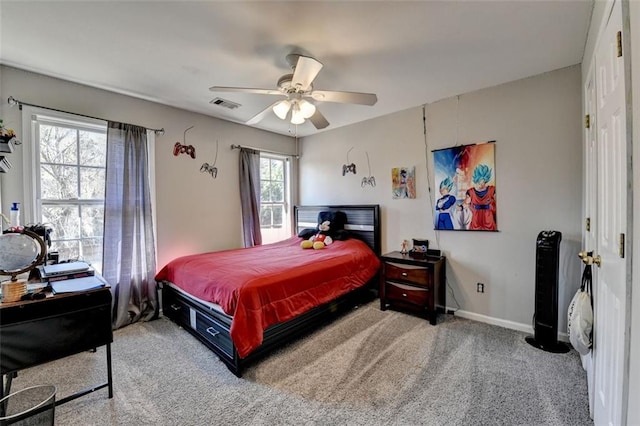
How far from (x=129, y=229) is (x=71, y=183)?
2.33ft

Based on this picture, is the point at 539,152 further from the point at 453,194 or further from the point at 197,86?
the point at 197,86

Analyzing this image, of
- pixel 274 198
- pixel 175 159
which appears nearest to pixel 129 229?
pixel 175 159

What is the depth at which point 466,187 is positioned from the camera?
10.3ft

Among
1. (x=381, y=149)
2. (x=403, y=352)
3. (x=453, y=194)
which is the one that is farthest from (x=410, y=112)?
(x=403, y=352)

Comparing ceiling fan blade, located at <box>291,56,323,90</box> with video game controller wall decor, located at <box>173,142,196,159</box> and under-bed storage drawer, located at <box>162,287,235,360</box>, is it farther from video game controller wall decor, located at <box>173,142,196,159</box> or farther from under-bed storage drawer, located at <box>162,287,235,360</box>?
video game controller wall decor, located at <box>173,142,196,159</box>

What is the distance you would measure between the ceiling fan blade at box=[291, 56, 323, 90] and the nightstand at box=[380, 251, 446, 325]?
2182mm

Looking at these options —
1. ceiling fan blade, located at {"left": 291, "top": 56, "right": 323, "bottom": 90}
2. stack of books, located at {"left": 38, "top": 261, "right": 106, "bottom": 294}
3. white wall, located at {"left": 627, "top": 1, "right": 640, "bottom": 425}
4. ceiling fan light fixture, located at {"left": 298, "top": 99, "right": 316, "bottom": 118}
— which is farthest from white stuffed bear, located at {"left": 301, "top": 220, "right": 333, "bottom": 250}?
white wall, located at {"left": 627, "top": 1, "right": 640, "bottom": 425}

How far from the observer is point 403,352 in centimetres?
243

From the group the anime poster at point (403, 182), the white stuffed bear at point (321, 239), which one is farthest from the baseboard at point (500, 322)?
the white stuffed bear at point (321, 239)

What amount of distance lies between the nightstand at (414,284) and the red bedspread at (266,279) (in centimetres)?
34

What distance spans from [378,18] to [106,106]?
2.97 metres

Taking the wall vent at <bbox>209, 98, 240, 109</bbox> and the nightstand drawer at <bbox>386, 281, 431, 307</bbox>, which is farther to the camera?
the wall vent at <bbox>209, 98, 240, 109</bbox>

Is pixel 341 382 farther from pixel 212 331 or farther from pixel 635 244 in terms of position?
pixel 635 244

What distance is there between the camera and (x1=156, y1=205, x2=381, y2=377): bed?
7.07 feet
